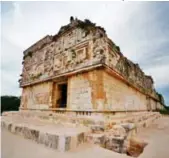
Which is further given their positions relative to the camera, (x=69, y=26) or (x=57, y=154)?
(x=69, y=26)

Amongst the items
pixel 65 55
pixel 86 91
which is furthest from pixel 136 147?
pixel 65 55

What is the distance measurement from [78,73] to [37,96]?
11.3 ft

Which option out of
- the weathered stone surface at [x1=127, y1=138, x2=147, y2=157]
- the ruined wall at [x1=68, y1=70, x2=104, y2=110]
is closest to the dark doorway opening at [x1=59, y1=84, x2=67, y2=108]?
the ruined wall at [x1=68, y1=70, x2=104, y2=110]

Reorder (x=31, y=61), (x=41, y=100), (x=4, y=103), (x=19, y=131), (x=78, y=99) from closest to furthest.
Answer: (x=19, y=131) < (x=78, y=99) < (x=41, y=100) < (x=31, y=61) < (x=4, y=103)

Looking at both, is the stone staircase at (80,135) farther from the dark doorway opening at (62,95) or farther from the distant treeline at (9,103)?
the distant treeline at (9,103)

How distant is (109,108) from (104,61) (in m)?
1.69

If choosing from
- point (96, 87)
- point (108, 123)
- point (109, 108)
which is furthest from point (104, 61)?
point (108, 123)

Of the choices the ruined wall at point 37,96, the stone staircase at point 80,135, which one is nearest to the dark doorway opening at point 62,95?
the ruined wall at point 37,96

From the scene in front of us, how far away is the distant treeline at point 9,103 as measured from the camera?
15.9 metres

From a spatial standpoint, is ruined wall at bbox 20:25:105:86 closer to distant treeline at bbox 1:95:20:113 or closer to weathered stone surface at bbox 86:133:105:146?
weathered stone surface at bbox 86:133:105:146

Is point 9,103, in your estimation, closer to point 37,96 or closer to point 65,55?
point 37,96

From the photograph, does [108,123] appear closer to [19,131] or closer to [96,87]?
[96,87]

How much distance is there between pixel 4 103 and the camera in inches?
638

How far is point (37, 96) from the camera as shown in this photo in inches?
289
